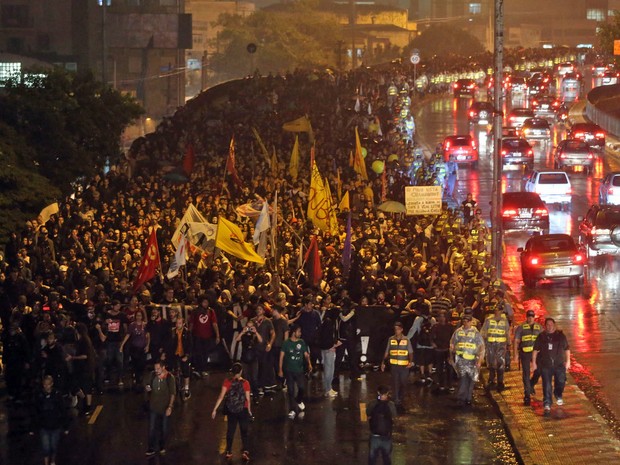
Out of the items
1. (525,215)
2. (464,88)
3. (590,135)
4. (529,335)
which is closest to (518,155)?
(590,135)

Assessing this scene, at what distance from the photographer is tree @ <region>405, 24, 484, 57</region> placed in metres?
146

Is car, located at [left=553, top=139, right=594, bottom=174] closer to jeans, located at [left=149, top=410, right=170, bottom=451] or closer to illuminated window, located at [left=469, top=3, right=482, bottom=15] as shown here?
jeans, located at [left=149, top=410, right=170, bottom=451]

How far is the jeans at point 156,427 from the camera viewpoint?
16.0m

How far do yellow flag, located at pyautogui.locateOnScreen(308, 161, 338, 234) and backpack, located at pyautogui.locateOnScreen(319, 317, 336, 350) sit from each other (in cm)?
823

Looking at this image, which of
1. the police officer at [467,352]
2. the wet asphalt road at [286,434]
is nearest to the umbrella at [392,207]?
the wet asphalt road at [286,434]

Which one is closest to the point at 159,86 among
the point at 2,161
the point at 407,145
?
the point at 407,145

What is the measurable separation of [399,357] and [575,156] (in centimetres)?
3153

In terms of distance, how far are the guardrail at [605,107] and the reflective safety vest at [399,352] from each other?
49.9 metres

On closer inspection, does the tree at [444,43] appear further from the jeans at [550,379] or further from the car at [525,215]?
the jeans at [550,379]

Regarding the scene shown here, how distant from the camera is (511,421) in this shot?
17.9 metres

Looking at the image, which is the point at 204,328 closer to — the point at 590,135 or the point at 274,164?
the point at 274,164

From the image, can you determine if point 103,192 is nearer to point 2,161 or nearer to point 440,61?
point 2,161

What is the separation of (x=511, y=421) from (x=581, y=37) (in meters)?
186

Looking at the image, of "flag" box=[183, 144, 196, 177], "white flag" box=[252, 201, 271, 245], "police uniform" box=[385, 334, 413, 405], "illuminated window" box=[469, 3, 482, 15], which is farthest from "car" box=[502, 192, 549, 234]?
"illuminated window" box=[469, 3, 482, 15]
